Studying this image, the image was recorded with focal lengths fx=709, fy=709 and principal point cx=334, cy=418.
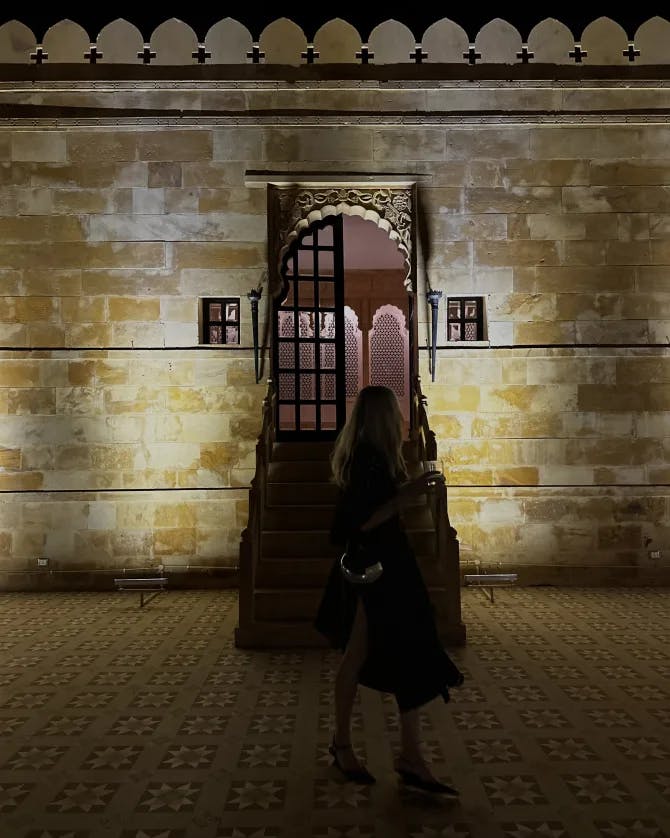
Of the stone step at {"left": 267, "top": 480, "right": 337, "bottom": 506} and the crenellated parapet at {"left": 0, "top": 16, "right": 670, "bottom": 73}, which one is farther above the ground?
the crenellated parapet at {"left": 0, "top": 16, "right": 670, "bottom": 73}

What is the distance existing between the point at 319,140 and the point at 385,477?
5.98 m

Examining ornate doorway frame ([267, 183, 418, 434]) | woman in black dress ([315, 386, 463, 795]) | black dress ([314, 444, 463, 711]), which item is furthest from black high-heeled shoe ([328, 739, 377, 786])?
ornate doorway frame ([267, 183, 418, 434])

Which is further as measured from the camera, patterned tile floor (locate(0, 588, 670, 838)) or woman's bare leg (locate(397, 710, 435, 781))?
woman's bare leg (locate(397, 710, 435, 781))

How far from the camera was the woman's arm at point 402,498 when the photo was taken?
273cm

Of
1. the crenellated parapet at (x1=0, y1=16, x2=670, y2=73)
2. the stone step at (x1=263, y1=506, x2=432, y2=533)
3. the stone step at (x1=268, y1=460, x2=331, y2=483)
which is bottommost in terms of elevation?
the stone step at (x1=263, y1=506, x2=432, y2=533)

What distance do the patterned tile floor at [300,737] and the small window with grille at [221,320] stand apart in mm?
3242

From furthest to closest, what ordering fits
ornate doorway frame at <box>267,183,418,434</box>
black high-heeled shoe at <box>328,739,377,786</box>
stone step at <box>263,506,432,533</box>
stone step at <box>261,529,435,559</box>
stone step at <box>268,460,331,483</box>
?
ornate doorway frame at <box>267,183,418,434</box>
stone step at <box>268,460,331,483</box>
stone step at <box>263,506,432,533</box>
stone step at <box>261,529,435,559</box>
black high-heeled shoe at <box>328,739,377,786</box>

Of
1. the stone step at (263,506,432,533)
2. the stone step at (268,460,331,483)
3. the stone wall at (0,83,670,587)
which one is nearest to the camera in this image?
the stone step at (263,506,432,533)

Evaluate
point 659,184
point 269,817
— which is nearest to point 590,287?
point 659,184

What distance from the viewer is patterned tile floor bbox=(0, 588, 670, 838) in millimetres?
2732

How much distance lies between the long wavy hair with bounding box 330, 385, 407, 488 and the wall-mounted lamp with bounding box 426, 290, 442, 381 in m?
4.56

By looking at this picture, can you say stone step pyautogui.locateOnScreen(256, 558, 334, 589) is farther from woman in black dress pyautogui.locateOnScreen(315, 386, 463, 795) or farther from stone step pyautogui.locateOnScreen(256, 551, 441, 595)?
woman in black dress pyautogui.locateOnScreen(315, 386, 463, 795)

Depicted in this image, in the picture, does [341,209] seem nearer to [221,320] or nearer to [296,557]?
[221,320]

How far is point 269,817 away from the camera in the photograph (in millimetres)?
2744
